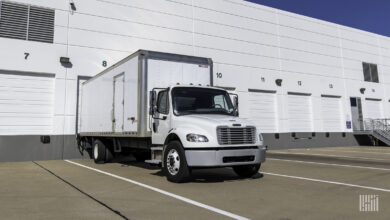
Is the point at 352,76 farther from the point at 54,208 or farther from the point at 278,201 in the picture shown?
the point at 54,208

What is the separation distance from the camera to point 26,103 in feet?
48.2

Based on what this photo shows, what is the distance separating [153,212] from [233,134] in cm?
308

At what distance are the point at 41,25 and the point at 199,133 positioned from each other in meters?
12.5

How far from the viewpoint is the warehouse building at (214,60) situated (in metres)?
14.6

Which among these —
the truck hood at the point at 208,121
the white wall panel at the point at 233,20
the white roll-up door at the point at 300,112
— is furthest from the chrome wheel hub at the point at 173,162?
the white roll-up door at the point at 300,112

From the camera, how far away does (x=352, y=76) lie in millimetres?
27031

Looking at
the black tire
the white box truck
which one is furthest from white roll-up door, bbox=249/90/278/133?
the black tire

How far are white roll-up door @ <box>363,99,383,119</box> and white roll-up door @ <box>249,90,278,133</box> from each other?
1077 centimetres

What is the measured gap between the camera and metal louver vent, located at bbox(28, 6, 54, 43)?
14.9 metres

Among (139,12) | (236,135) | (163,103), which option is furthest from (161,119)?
(139,12)

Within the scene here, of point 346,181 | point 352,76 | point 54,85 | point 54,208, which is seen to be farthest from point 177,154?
point 352,76

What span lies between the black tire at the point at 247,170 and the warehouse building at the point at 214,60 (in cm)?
1014

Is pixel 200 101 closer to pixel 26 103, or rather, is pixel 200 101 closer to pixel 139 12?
pixel 26 103

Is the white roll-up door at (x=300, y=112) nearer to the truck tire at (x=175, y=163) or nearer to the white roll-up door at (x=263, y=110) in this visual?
the white roll-up door at (x=263, y=110)
